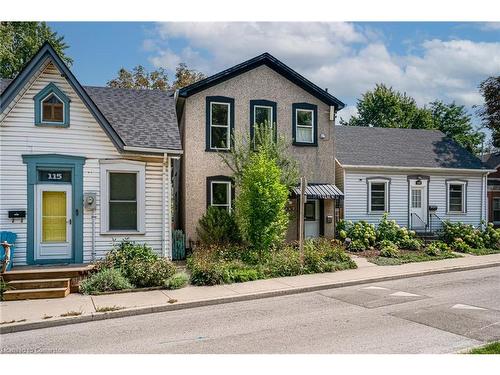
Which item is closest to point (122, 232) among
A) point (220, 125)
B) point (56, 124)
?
point (56, 124)

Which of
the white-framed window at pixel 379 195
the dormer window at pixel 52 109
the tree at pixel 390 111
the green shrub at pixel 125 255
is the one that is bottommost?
the green shrub at pixel 125 255

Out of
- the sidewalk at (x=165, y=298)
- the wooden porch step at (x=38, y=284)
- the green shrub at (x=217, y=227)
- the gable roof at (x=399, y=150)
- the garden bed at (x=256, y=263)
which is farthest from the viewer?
the gable roof at (x=399, y=150)

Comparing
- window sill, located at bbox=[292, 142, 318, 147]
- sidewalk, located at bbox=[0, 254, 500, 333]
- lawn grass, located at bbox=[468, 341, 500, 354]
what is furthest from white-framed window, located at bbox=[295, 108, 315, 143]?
lawn grass, located at bbox=[468, 341, 500, 354]

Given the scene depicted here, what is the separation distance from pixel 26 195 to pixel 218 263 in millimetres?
5753

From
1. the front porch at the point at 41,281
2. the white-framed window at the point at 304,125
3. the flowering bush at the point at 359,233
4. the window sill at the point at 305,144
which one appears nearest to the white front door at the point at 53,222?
the front porch at the point at 41,281

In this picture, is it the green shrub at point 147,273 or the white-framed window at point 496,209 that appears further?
the white-framed window at point 496,209

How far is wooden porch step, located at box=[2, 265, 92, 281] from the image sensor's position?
421 inches

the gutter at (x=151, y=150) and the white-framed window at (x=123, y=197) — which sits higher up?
the gutter at (x=151, y=150)

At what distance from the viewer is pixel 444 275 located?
1327 centimetres

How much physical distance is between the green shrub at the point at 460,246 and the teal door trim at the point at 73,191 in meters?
→ 14.6

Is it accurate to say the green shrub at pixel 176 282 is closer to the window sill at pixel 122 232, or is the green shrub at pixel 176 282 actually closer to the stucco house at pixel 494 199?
the window sill at pixel 122 232

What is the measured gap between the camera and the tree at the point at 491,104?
27938 mm

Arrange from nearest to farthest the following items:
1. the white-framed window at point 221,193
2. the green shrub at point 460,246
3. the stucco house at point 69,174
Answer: the stucco house at point 69,174, the white-framed window at point 221,193, the green shrub at point 460,246

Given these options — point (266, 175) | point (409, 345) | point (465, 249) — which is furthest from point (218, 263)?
point (465, 249)
